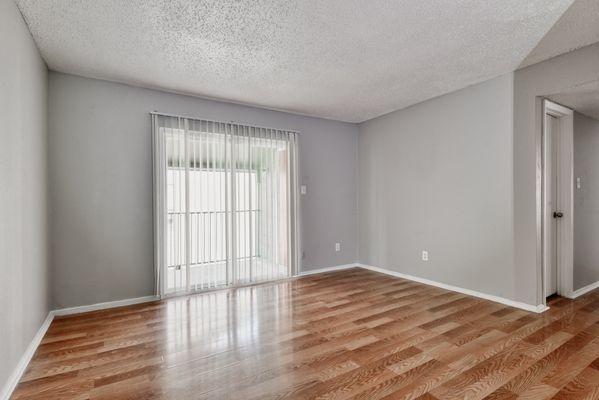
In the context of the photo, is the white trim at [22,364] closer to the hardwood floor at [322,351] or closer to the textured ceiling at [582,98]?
the hardwood floor at [322,351]

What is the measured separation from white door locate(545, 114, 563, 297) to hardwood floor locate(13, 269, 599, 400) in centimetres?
29

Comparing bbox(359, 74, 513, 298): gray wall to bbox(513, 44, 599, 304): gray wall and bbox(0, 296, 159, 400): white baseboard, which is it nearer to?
bbox(513, 44, 599, 304): gray wall

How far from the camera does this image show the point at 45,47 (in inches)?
104

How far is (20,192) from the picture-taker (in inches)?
85.4

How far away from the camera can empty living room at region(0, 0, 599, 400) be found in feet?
6.79

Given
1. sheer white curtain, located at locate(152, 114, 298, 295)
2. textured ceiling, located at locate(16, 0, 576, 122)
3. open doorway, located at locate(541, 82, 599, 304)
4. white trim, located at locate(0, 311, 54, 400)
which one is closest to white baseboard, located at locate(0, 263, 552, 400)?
white trim, located at locate(0, 311, 54, 400)

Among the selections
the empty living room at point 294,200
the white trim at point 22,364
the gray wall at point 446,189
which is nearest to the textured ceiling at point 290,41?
the empty living room at point 294,200

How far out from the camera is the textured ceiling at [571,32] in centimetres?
216

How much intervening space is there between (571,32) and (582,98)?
104cm

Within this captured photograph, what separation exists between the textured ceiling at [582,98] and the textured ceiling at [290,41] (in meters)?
0.61

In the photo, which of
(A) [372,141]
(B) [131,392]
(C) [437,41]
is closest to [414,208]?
(A) [372,141]

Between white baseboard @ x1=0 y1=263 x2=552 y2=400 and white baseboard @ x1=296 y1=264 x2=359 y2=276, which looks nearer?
white baseboard @ x1=0 y1=263 x2=552 y2=400

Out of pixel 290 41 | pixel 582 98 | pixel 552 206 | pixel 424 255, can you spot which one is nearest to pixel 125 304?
pixel 290 41

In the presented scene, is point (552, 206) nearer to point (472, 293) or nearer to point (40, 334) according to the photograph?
point (472, 293)
